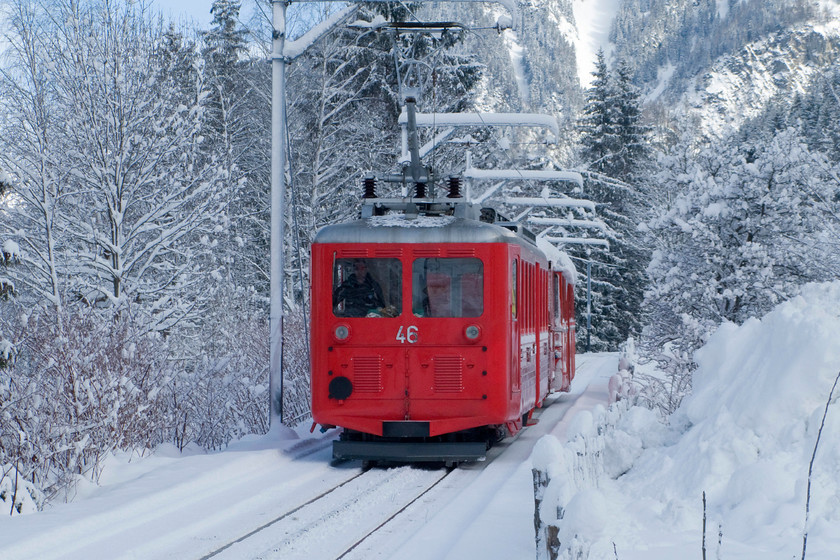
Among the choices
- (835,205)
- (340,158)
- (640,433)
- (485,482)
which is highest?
(340,158)

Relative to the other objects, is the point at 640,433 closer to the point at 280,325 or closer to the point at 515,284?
the point at 515,284

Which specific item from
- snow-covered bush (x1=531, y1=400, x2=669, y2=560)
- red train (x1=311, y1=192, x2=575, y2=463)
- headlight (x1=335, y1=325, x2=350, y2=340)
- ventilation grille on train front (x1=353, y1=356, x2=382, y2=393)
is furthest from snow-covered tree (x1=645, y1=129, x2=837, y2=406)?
snow-covered bush (x1=531, y1=400, x2=669, y2=560)

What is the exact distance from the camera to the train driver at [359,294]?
36.9 feet

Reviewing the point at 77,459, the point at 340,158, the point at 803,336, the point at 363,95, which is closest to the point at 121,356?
the point at 77,459

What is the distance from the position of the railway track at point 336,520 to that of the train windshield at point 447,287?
5.73 ft

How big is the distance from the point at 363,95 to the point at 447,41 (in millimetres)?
3189

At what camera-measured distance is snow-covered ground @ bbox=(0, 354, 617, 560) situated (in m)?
6.88

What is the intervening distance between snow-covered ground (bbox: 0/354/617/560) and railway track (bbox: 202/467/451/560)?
0.08ft

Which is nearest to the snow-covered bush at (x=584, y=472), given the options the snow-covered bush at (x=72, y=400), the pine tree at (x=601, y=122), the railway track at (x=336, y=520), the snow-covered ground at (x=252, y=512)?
the snow-covered ground at (x=252, y=512)

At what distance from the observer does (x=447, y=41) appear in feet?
109

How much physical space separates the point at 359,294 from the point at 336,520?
12.0 ft

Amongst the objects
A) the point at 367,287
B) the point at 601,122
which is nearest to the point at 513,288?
the point at 367,287

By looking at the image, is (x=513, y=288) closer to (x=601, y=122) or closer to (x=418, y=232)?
(x=418, y=232)

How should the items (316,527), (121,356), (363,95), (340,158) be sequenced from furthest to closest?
(363,95), (340,158), (121,356), (316,527)
